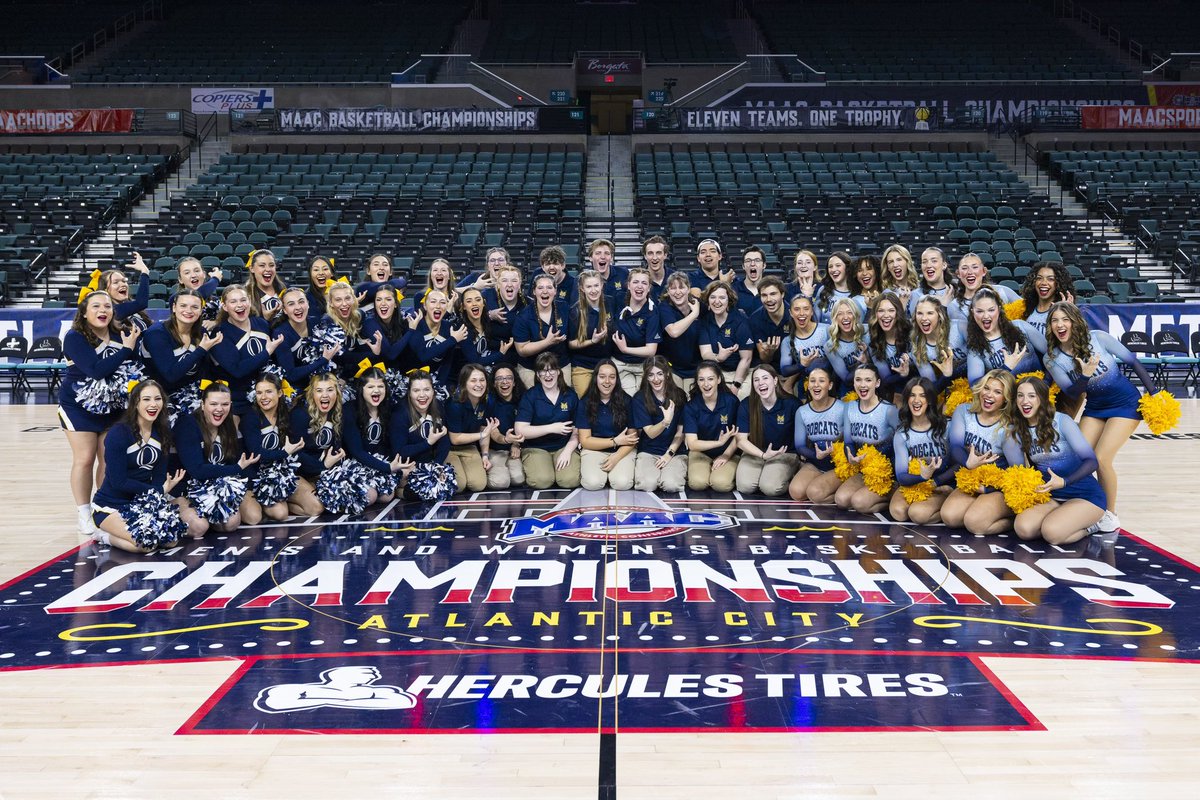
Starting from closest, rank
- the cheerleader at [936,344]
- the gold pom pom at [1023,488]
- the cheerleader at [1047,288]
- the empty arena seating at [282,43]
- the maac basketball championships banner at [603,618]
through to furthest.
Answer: the maac basketball championships banner at [603,618]
the gold pom pom at [1023,488]
the cheerleader at [1047,288]
the cheerleader at [936,344]
the empty arena seating at [282,43]

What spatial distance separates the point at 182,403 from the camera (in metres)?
5.38

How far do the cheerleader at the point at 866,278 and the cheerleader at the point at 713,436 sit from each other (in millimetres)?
975

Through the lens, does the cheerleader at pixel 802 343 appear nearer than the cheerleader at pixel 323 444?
No

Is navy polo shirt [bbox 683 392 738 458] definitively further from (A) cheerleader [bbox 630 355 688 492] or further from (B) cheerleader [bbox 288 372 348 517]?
(B) cheerleader [bbox 288 372 348 517]

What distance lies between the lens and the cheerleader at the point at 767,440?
6.37 metres

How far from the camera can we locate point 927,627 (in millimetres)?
4023

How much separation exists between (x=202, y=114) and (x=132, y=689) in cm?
1896

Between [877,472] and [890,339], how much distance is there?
0.77 metres

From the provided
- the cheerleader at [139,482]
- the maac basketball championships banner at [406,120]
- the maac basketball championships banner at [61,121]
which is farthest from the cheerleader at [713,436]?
the maac basketball championships banner at [61,121]

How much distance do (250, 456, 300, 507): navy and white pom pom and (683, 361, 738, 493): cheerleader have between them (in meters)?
2.37

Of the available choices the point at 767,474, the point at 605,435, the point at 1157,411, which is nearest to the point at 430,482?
the point at 605,435

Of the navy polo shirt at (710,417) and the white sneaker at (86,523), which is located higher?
the navy polo shirt at (710,417)

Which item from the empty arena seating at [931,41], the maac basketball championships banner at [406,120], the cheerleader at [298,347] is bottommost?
the cheerleader at [298,347]

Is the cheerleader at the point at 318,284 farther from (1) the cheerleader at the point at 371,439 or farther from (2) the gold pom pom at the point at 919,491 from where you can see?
(2) the gold pom pom at the point at 919,491
